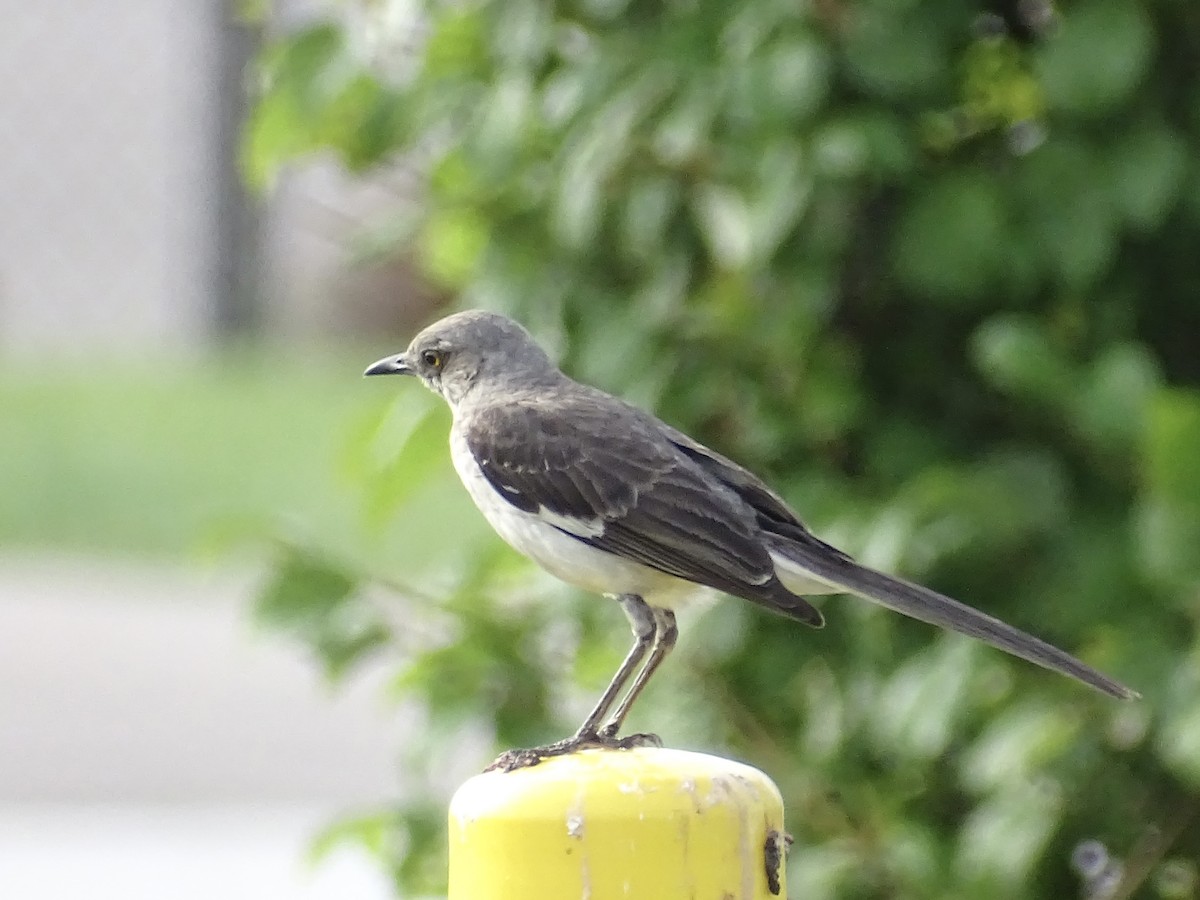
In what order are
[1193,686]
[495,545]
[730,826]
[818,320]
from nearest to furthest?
1. [730,826]
2. [1193,686]
3. [818,320]
4. [495,545]

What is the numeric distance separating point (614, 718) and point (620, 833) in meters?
0.84

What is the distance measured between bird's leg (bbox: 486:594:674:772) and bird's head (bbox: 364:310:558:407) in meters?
0.63

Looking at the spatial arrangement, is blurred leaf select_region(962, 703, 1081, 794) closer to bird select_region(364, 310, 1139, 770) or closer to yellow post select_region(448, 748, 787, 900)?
bird select_region(364, 310, 1139, 770)

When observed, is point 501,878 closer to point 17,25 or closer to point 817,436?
point 817,436

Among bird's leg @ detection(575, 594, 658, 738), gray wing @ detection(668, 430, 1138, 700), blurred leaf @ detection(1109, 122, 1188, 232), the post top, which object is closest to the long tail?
gray wing @ detection(668, 430, 1138, 700)

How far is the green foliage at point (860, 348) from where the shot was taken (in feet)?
12.1

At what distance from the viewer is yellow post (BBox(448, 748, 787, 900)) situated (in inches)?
101

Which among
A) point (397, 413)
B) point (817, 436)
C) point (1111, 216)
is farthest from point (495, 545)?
point (1111, 216)

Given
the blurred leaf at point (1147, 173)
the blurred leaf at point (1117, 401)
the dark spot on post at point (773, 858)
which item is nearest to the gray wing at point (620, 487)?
the blurred leaf at point (1117, 401)

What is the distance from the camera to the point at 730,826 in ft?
8.54

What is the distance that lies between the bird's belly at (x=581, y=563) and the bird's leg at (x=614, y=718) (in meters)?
0.03

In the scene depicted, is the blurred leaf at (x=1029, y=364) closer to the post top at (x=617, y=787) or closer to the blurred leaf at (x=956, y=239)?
the blurred leaf at (x=956, y=239)

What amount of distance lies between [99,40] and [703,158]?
21129 millimetres

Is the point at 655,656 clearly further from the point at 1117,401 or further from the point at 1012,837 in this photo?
the point at 1117,401
